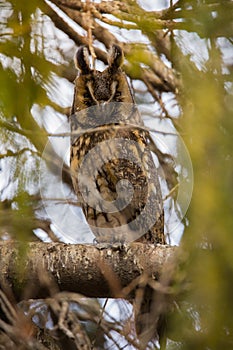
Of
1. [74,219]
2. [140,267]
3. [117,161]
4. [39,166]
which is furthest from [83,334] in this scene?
[117,161]

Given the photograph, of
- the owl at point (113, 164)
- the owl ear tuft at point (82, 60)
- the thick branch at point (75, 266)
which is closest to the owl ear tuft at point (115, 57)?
the owl at point (113, 164)

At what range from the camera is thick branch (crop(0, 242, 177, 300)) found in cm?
215

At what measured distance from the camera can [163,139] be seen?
71.1 inches

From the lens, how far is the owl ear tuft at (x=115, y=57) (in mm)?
2857

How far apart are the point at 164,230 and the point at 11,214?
60.8 inches

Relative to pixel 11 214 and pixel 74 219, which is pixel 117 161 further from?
pixel 11 214

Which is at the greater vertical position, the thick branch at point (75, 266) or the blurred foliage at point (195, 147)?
the blurred foliage at point (195, 147)

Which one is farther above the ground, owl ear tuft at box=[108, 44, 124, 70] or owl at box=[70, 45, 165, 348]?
owl ear tuft at box=[108, 44, 124, 70]

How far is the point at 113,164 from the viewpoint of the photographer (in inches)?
110

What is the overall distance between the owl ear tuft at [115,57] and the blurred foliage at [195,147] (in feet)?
4.00

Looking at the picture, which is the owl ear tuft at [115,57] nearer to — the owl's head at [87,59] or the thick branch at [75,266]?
the owl's head at [87,59]

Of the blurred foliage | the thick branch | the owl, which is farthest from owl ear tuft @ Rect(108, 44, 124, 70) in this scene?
the blurred foliage

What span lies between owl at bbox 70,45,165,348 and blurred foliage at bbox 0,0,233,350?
3.82 ft

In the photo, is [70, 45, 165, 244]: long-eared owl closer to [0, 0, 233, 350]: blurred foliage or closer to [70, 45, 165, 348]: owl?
[70, 45, 165, 348]: owl
